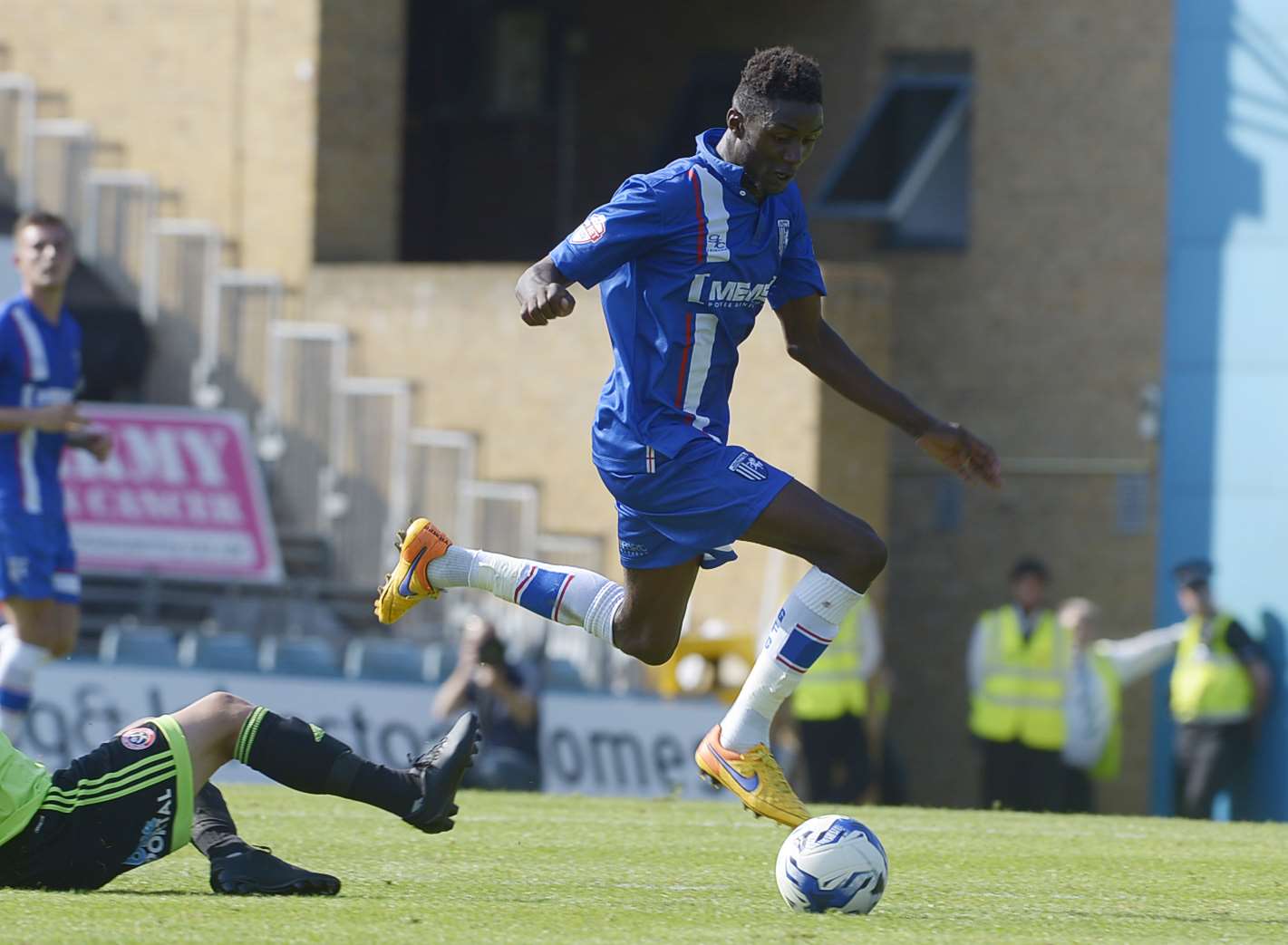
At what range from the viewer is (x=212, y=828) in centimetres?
625

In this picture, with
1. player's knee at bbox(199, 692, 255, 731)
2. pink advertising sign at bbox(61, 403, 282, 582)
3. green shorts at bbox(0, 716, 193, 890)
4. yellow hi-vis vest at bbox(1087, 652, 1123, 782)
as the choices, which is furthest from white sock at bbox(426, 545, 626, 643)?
pink advertising sign at bbox(61, 403, 282, 582)

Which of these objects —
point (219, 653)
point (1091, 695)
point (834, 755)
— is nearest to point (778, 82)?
point (219, 653)

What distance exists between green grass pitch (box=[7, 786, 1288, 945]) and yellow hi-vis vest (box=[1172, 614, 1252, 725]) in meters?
6.74

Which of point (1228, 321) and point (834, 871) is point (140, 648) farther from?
point (834, 871)

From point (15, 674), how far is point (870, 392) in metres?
4.29

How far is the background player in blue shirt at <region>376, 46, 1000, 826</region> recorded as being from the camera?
6730 millimetres

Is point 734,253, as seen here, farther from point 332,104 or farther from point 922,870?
point 332,104

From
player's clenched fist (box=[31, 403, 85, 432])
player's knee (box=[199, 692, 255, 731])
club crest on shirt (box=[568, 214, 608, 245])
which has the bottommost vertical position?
player's knee (box=[199, 692, 255, 731])

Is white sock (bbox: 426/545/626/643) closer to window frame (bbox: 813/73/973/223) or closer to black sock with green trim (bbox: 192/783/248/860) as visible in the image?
black sock with green trim (bbox: 192/783/248/860)

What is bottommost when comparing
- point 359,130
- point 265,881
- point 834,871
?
point 265,881

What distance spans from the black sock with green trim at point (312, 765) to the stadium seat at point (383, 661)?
28.6ft

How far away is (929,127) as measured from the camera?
1950 centimetres

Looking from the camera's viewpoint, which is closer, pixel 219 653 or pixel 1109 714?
pixel 219 653

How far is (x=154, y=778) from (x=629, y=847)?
7.62 feet
